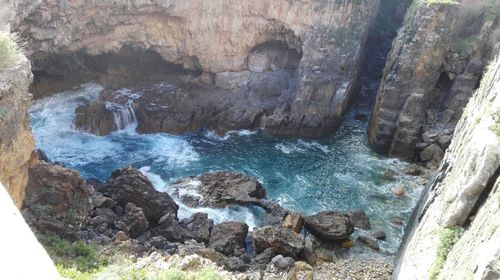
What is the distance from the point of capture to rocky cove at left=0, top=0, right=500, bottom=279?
1375cm

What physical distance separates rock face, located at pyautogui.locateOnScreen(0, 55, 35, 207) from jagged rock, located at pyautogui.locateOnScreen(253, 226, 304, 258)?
8.59 metres

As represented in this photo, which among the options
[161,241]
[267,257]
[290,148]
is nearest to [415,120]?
[290,148]

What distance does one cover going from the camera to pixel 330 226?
19234 millimetres

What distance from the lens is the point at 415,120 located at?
85.8ft

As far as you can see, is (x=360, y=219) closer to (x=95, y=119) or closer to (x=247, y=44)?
(x=247, y=44)

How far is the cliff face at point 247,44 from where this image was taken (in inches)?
1124

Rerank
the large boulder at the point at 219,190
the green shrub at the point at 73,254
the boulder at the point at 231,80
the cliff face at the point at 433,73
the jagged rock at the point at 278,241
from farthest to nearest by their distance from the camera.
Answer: the boulder at the point at 231,80, the cliff face at the point at 433,73, the large boulder at the point at 219,190, the jagged rock at the point at 278,241, the green shrub at the point at 73,254

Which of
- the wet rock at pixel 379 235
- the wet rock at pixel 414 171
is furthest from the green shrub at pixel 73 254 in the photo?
the wet rock at pixel 414 171

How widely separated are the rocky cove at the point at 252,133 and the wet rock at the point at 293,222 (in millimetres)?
94

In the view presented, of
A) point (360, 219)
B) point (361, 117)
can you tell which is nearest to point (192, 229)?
point (360, 219)

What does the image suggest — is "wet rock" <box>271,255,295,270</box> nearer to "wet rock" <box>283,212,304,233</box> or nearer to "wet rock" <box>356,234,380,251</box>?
"wet rock" <box>283,212,304,233</box>

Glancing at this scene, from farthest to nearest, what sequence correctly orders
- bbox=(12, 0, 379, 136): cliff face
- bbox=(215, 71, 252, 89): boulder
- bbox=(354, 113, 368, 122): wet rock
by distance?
bbox=(215, 71, 252, 89): boulder, bbox=(354, 113, 368, 122): wet rock, bbox=(12, 0, 379, 136): cliff face

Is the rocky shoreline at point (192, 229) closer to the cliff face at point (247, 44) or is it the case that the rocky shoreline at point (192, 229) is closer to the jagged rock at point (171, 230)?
the jagged rock at point (171, 230)

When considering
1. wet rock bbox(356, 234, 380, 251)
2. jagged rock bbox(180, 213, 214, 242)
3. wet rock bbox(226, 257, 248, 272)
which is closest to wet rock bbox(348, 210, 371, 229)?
wet rock bbox(356, 234, 380, 251)
